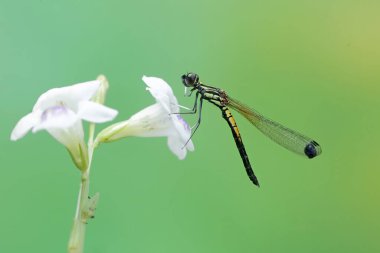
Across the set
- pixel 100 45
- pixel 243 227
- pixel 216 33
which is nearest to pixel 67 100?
pixel 100 45

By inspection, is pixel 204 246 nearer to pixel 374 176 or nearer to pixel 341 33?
pixel 374 176

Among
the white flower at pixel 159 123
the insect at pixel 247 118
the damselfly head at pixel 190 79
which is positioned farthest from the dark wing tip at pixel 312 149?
the white flower at pixel 159 123

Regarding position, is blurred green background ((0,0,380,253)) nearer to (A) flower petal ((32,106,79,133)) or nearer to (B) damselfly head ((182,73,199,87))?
(B) damselfly head ((182,73,199,87))

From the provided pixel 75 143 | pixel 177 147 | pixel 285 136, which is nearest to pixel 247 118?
pixel 285 136

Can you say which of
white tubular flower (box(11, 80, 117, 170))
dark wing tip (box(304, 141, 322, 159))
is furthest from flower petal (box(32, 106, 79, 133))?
dark wing tip (box(304, 141, 322, 159))

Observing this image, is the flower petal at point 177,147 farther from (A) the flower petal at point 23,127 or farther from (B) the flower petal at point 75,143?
(A) the flower petal at point 23,127

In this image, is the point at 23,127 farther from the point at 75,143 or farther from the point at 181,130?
the point at 181,130

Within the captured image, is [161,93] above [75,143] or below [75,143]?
above
